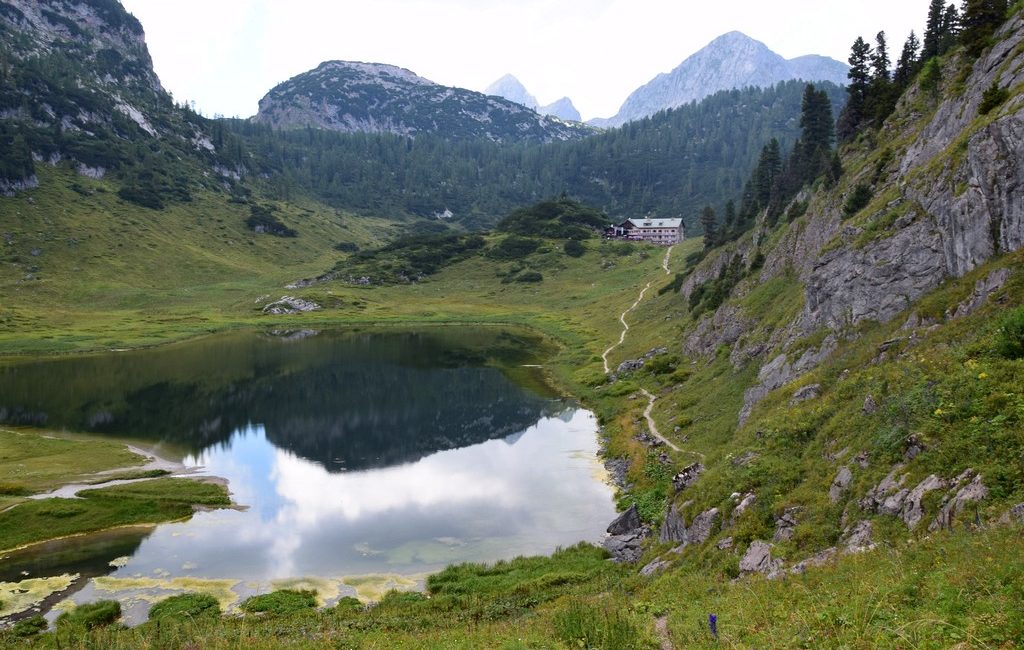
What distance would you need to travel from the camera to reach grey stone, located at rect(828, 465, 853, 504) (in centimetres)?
2031

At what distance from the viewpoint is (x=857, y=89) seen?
7356cm

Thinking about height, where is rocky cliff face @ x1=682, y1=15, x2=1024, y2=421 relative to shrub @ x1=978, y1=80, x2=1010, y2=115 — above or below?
below

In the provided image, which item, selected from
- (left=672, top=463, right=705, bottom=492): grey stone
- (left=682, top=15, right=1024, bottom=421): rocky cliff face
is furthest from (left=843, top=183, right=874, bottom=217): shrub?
(left=672, top=463, right=705, bottom=492): grey stone

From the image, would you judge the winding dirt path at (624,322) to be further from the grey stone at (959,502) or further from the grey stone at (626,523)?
the grey stone at (959,502)

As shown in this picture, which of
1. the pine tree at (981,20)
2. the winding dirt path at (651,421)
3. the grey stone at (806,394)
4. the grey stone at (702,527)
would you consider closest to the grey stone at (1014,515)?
the grey stone at (702,527)

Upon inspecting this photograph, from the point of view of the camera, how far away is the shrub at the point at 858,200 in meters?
48.5

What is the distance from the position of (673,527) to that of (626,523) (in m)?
8.65

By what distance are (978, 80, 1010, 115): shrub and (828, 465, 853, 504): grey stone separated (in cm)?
2633

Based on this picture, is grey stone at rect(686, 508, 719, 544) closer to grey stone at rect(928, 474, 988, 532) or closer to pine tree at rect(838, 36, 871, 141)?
grey stone at rect(928, 474, 988, 532)

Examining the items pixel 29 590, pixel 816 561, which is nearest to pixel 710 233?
pixel 816 561

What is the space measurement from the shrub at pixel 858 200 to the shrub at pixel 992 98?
13281 mm

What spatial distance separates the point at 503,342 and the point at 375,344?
86.4 feet

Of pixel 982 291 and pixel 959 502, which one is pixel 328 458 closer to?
pixel 982 291

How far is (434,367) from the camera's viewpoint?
97875mm
